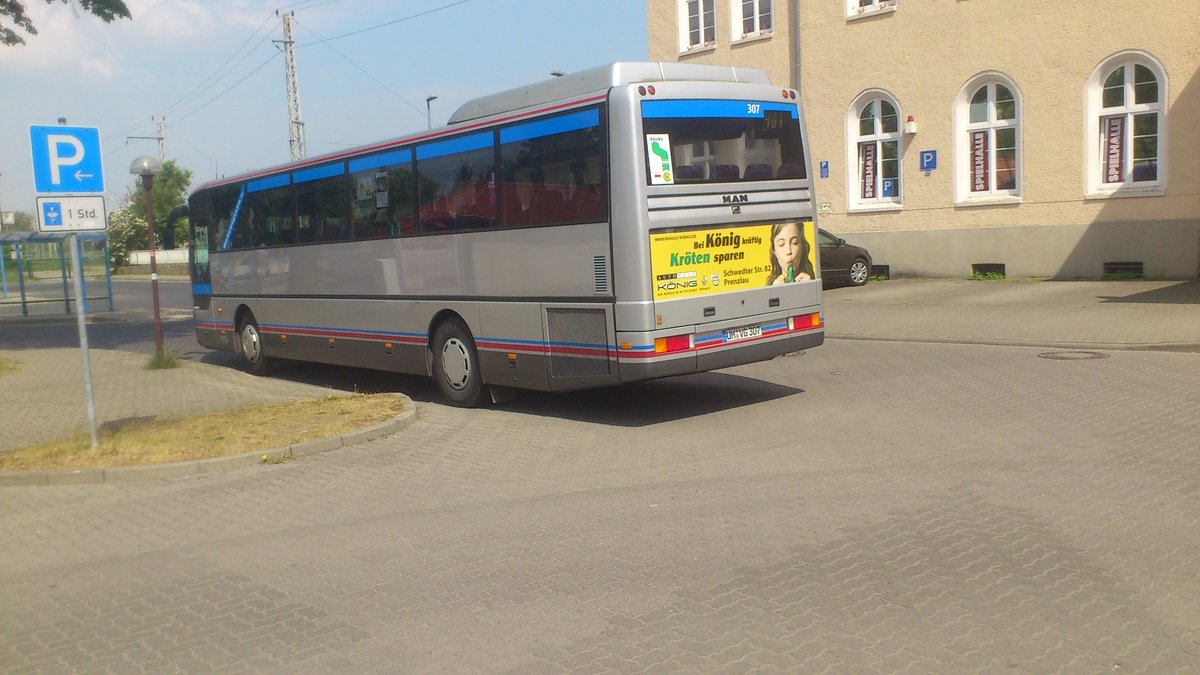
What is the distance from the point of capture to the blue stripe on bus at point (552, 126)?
10062mm

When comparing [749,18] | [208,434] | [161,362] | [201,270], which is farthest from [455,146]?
Answer: [749,18]

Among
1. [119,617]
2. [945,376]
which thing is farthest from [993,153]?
[119,617]

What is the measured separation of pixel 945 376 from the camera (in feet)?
39.9

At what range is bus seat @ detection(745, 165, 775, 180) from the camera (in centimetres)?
1072

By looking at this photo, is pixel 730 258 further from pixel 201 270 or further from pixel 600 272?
pixel 201 270

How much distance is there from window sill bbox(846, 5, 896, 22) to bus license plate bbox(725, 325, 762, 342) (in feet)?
55.9

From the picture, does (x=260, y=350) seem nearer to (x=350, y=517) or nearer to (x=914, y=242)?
(x=350, y=517)

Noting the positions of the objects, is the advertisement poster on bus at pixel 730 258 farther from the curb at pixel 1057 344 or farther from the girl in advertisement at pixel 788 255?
the curb at pixel 1057 344

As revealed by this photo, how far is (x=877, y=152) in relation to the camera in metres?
26.3

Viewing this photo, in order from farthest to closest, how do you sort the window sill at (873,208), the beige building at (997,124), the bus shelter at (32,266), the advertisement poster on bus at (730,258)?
the bus shelter at (32,266)
the window sill at (873,208)
the beige building at (997,124)
the advertisement poster on bus at (730,258)

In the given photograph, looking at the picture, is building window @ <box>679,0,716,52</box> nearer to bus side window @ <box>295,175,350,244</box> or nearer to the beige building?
the beige building

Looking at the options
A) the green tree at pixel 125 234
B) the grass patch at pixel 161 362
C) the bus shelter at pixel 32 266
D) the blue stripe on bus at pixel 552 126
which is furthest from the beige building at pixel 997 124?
the green tree at pixel 125 234

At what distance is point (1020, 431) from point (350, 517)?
542 cm

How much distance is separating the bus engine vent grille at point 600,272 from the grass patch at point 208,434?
264 centimetres
